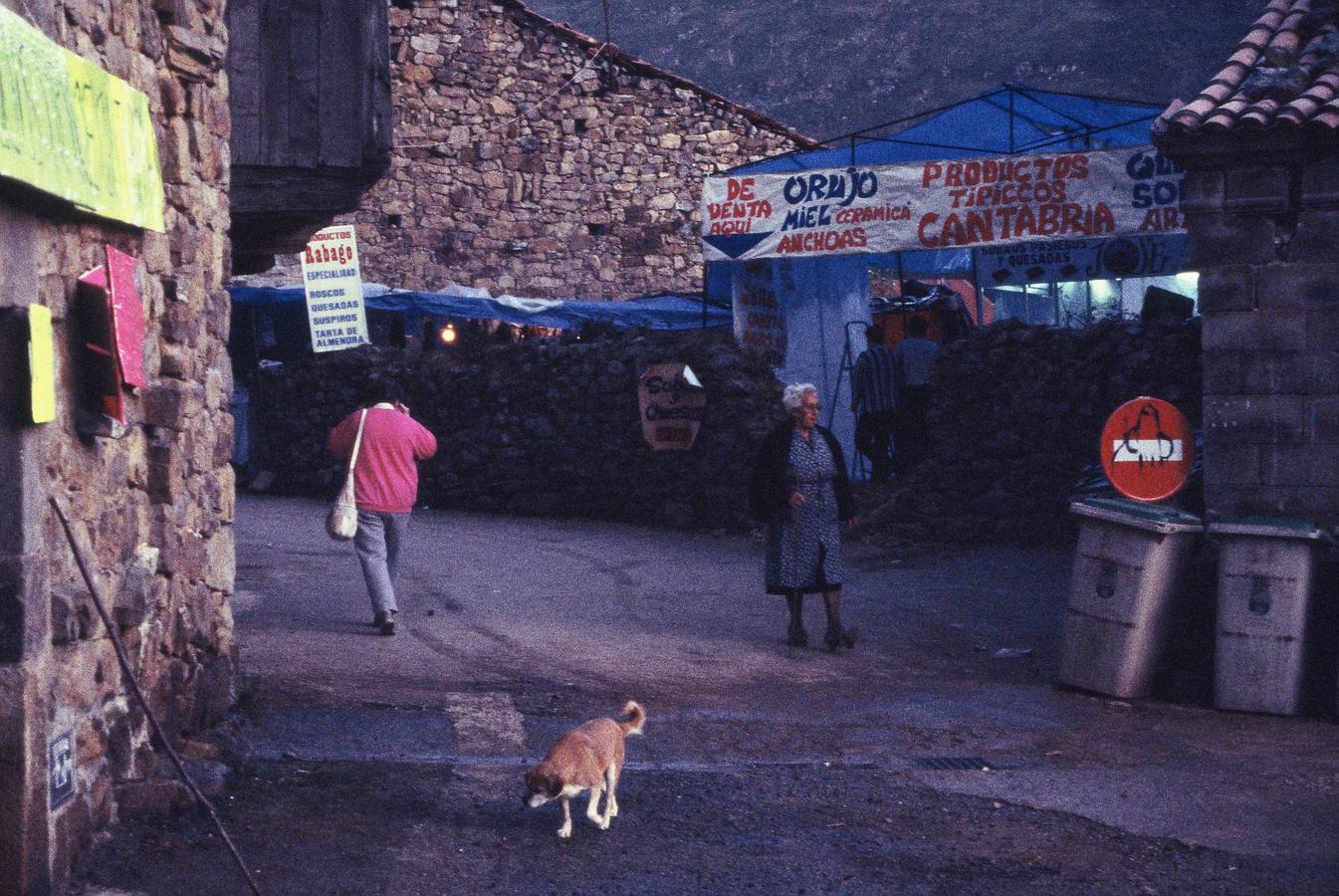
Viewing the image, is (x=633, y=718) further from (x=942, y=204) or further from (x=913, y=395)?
(x=913, y=395)

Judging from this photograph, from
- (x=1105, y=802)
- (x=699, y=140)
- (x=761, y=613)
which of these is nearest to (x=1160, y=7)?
(x=699, y=140)

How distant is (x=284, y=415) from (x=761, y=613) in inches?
401

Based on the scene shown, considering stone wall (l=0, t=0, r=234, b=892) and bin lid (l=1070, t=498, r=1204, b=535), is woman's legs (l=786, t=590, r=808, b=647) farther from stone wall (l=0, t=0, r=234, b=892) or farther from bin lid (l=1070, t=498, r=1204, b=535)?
stone wall (l=0, t=0, r=234, b=892)

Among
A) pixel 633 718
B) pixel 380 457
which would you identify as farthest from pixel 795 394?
pixel 633 718

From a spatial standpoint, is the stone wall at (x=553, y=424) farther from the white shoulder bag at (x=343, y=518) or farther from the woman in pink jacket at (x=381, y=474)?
the white shoulder bag at (x=343, y=518)

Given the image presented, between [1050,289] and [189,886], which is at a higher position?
[1050,289]

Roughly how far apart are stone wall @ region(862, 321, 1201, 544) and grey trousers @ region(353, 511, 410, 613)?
6.47 meters

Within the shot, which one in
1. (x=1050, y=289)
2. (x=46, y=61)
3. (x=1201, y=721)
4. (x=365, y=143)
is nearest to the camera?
(x=46, y=61)

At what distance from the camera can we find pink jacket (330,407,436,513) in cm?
1032

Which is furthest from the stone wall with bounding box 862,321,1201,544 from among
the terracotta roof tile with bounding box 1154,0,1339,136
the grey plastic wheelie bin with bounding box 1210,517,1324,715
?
the grey plastic wheelie bin with bounding box 1210,517,1324,715

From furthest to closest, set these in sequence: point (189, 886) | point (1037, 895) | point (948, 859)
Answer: point (948, 859) < point (1037, 895) < point (189, 886)

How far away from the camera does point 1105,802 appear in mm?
6680

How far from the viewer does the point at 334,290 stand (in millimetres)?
18781

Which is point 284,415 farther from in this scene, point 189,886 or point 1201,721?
point 189,886
